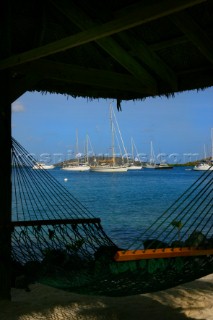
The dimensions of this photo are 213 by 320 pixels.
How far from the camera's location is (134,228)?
13398mm

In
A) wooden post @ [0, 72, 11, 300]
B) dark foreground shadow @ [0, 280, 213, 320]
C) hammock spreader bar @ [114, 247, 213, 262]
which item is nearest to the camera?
hammock spreader bar @ [114, 247, 213, 262]

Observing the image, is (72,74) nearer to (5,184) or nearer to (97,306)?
(5,184)

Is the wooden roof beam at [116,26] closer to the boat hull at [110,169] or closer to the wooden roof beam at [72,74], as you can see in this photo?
the wooden roof beam at [72,74]

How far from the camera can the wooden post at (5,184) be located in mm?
2863

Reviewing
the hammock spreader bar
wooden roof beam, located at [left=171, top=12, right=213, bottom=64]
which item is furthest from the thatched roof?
the hammock spreader bar

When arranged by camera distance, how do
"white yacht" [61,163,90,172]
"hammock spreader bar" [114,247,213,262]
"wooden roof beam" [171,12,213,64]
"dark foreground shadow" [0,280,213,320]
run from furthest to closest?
"white yacht" [61,163,90,172], "dark foreground shadow" [0,280,213,320], "wooden roof beam" [171,12,213,64], "hammock spreader bar" [114,247,213,262]

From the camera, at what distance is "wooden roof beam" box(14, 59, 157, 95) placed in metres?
2.90

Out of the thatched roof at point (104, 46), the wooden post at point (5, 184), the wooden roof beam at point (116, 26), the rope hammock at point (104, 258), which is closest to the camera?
the wooden roof beam at point (116, 26)

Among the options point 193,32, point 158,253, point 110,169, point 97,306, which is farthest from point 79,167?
point 158,253

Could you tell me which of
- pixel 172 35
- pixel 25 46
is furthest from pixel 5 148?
pixel 172 35

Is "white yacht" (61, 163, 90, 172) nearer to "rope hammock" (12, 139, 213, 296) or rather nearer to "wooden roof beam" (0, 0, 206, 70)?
"rope hammock" (12, 139, 213, 296)

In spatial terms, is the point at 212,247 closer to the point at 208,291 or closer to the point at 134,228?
the point at 208,291

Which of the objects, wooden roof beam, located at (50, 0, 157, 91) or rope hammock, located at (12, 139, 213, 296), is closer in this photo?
rope hammock, located at (12, 139, 213, 296)

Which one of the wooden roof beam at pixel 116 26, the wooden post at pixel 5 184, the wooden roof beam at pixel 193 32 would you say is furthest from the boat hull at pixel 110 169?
the wooden roof beam at pixel 116 26
